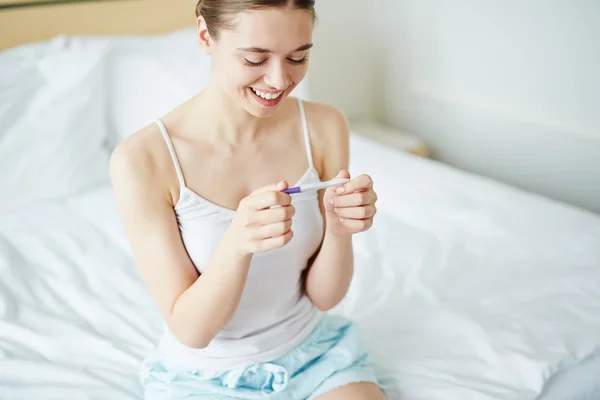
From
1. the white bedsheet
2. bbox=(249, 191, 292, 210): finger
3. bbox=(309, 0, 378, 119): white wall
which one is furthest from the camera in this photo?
bbox=(309, 0, 378, 119): white wall

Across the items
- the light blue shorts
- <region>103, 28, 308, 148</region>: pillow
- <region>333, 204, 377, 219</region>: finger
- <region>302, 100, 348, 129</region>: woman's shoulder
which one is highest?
<region>302, 100, 348, 129</region>: woman's shoulder

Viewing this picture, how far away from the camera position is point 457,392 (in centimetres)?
102

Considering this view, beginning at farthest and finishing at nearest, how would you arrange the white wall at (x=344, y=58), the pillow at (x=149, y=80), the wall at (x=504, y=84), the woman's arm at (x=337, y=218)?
the white wall at (x=344, y=58) → the pillow at (x=149, y=80) → the wall at (x=504, y=84) → the woman's arm at (x=337, y=218)

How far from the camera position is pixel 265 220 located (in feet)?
2.63

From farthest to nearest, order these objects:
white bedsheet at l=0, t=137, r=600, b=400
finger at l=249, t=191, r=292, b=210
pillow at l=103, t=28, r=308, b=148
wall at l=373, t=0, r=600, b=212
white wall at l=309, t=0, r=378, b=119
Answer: white wall at l=309, t=0, r=378, b=119
pillow at l=103, t=28, r=308, b=148
wall at l=373, t=0, r=600, b=212
white bedsheet at l=0, t=137, r=600, b=400
finger at l=249, t=191, r=292, b=210

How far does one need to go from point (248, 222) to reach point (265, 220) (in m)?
0.03

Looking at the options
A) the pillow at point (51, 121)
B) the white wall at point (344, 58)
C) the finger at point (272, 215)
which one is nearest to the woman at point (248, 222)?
the finger at point (272, 215)

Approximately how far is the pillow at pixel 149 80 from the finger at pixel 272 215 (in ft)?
4.25

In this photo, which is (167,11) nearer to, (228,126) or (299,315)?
(228,126)

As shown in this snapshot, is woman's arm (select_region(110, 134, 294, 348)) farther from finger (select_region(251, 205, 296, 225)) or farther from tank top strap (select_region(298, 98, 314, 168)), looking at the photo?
tank top strap (select_region(298, 98, 314, 168))

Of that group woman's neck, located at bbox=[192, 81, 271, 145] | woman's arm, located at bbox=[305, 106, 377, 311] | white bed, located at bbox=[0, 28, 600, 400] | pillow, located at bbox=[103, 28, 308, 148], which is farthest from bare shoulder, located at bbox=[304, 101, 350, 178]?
pillow, located at bbox=[103, 28, 308, 148]

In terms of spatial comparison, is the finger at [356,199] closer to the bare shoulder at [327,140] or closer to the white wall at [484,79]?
the bare shoulder at [327,140]

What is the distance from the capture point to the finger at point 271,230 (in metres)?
0.79

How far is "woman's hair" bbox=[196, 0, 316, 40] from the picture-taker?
837 millimetres
